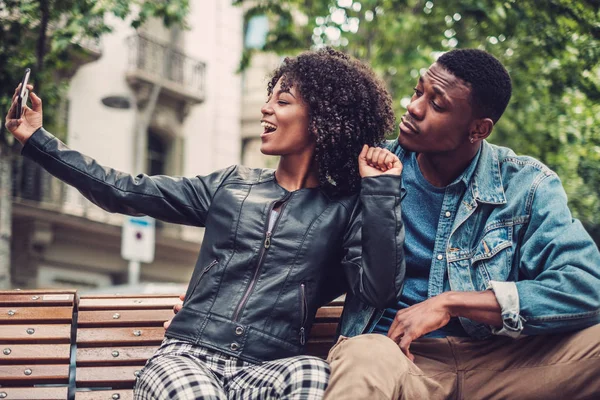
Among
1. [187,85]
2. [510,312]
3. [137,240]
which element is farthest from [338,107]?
[187,85]

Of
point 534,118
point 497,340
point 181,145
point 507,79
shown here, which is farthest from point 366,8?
point 181,145

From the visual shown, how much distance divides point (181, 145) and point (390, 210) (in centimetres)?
1806

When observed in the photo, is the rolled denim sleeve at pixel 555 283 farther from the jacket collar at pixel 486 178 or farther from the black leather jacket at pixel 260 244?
the black leather jacket at pixel 260 244

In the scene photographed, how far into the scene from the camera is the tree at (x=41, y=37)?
28.4ft

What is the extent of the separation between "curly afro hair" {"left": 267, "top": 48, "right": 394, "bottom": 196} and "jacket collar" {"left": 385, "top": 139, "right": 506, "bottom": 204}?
216mm

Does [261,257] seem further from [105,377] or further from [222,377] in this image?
[105,377]

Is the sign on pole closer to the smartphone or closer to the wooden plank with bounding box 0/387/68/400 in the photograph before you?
the wooden plank with bounding box 0/387/68/400

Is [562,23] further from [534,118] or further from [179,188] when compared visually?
[534,118]

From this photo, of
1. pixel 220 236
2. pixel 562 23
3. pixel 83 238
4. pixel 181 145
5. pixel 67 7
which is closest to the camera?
pixel 220 236

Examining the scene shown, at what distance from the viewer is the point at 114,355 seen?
3.88 m

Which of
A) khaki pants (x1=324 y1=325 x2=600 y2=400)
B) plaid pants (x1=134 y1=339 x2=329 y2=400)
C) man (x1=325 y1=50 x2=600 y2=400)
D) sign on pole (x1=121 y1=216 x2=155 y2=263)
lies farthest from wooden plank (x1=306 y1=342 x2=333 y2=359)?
sign on pole (x1=121 y1=216 x2=155 y2=263)

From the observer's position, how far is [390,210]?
10.9 feet

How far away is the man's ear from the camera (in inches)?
147

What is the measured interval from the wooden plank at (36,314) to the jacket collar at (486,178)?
1.61 m
